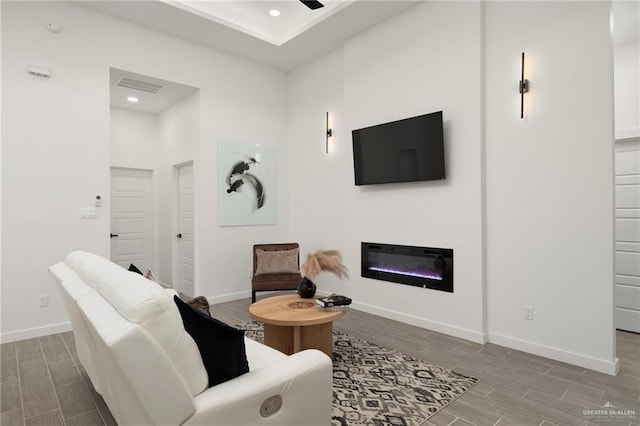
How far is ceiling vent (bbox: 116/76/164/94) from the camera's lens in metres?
4.84

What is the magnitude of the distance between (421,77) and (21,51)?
13.9 feet

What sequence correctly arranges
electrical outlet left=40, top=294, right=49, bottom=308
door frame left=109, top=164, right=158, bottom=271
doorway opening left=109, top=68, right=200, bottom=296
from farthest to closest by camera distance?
door frame left=109, top=164, right=158, bottom=271
doorway opening left=109, top=68, right=200, bottom=296
electrical outlet left=40, top=294, right=49, bottom=308

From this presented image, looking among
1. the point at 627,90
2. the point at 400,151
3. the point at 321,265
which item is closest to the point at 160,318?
the point at 321,265

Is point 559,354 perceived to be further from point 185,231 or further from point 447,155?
point 185,231

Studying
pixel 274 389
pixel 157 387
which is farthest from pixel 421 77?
pixel 157 387

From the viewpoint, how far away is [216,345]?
1.55m

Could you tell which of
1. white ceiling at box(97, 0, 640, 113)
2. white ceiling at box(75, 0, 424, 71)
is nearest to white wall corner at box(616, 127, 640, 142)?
white ceiling at box(97, 0, 640, 113)

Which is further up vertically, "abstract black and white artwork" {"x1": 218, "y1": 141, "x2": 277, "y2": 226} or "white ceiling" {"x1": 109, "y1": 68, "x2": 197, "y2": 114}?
"white ceiling" {"x1": 109, "y1": 68, "x2": 197, "y2": 114}

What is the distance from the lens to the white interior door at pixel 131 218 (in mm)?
6266

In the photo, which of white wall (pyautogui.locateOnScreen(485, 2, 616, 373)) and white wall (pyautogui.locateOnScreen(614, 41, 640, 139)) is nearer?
white wall (pyautogui.locateOnScreen(485, 2, 616, 373))

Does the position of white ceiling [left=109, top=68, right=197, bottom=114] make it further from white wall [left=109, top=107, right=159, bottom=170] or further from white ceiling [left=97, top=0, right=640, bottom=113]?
white wall [left=109, top=107, right=159, bottom=170]

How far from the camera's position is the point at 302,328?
299 cm

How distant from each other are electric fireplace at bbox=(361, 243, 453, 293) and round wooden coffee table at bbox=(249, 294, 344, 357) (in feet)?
4.74

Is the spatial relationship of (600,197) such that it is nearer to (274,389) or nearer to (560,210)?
(560,210)
